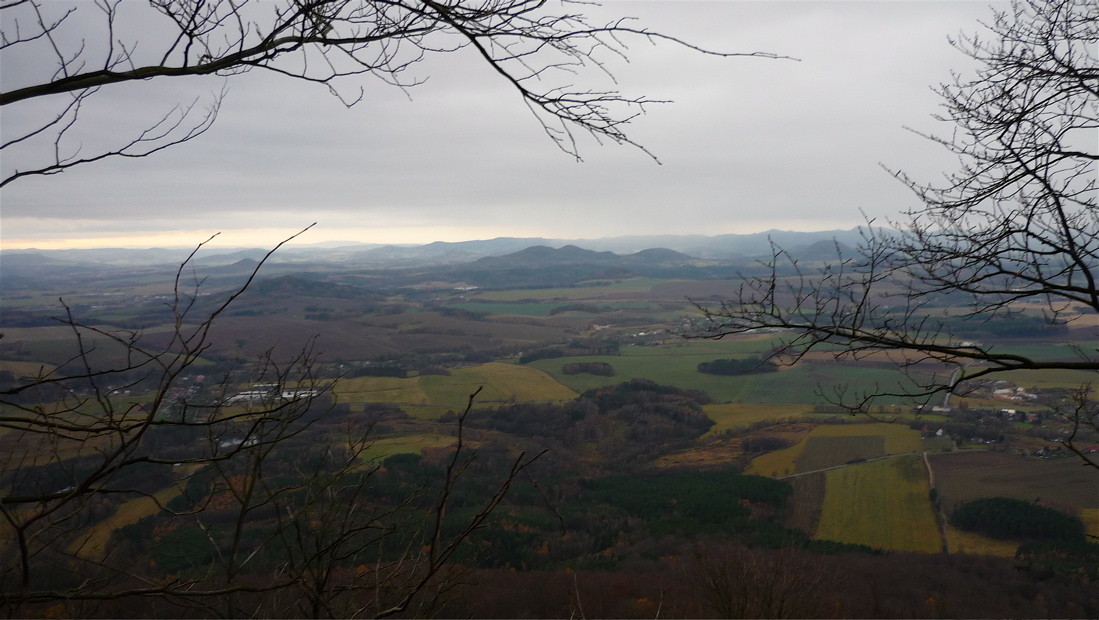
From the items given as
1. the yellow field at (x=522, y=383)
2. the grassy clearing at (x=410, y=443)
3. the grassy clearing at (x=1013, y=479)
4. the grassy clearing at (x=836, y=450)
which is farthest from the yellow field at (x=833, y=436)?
the grassy clearing at (x=410, y=443)

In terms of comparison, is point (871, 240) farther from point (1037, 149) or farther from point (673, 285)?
point (673, 285)

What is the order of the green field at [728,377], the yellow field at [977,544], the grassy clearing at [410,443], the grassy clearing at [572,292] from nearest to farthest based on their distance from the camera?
the yellow field at [977,544] < the grassy clearing at [410,443] < the green field at [728,377] < the grassy clearing at [572,292]

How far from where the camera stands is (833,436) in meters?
26.5

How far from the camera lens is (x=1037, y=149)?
3.78 metres

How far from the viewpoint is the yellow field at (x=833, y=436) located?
921 inches

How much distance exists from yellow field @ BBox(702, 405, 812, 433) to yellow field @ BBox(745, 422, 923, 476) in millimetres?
3011

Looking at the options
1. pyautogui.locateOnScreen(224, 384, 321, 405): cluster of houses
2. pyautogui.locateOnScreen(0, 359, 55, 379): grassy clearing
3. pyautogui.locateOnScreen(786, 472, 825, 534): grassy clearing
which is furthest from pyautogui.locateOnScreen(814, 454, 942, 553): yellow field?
pyautogui.locateOnScreen(0, 359, 55, 379): grassy clearing

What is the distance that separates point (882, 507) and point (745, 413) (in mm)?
13221

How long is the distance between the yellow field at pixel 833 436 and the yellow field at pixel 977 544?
20.9 ft

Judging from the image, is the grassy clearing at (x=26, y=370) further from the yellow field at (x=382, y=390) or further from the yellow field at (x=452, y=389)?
the yellow field at (x=382, y=390)

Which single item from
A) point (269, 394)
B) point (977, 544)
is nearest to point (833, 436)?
point (977, 544)

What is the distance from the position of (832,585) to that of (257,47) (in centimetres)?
1246

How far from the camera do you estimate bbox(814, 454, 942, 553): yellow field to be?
16719mm

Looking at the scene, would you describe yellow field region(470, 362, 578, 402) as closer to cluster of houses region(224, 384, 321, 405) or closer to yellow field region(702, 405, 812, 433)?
yellow field region(702, 405, 812, 433)
